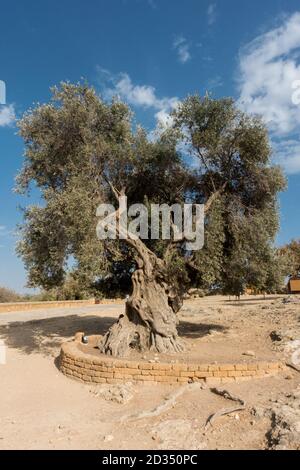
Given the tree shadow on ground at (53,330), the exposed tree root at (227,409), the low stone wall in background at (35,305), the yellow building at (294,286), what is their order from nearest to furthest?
1. the exposed tree root at (227,409)
2. the tree shadow on ground at (53,330)
3. the low stone wall in background at (35,305)
4. the yellow building at (294,286)

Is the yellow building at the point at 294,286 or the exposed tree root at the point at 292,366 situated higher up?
→ the yellow building at the point at 294,286

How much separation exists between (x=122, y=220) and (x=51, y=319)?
42.1 feet

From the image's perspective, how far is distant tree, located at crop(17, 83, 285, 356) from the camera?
1197 cm

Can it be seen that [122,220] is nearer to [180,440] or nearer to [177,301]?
[177,301]

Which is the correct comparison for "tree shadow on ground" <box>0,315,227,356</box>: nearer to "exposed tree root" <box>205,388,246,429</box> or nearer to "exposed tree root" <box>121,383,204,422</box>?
"exposed tree root" <box>121,383,204,422</box>

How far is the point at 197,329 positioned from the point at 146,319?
6.15 meters

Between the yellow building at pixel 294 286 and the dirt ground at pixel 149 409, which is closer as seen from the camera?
the dirt ground at pixel 149 409

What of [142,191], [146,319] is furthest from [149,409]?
[142,191]

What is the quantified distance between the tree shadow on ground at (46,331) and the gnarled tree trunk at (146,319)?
131 inches

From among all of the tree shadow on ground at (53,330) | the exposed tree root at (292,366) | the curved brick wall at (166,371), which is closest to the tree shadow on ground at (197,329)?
the tree shadow on ground at (53,330)

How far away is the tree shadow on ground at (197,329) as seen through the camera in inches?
629

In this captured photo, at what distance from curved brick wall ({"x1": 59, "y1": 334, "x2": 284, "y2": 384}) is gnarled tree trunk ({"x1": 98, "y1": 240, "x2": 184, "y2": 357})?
1.33 metres

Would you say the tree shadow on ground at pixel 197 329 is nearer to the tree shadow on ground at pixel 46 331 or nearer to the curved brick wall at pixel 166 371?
the tree shadow on ground at pixel 46 331

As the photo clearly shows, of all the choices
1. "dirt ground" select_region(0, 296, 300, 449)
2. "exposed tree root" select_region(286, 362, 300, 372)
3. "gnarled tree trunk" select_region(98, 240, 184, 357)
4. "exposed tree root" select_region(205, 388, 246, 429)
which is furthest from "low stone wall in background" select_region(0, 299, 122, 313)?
"exposed tree root" select_region(205, 388, 246, 429)
